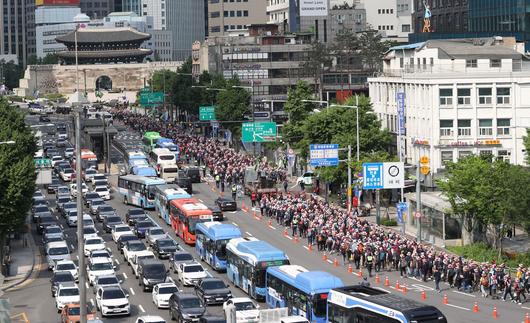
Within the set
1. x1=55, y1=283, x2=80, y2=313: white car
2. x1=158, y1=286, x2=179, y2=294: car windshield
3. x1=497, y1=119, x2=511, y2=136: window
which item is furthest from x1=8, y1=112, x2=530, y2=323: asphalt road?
x1=497, y1=119, x2=511, y2=136: window

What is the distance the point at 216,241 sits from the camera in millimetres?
69875

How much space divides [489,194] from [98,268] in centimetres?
2326

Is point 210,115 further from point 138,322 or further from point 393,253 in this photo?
point 138,322

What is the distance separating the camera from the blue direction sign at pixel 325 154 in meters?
90.9

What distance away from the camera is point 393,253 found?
68750 millimetres

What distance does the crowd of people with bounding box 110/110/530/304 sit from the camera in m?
61.0

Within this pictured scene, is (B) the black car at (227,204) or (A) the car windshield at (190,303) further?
(B) the black car at (227,204)

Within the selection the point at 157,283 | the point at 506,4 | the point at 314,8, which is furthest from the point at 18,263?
the point at 314,8

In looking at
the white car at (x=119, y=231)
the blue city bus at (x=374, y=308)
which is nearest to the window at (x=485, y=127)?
the white car at (x=119, y=231)

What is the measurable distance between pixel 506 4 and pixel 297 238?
67673 mm

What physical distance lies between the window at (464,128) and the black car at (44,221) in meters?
32.9

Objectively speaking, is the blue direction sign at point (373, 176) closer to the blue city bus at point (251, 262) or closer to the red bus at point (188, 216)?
the red bus at point (188, 216)

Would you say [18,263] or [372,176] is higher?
[372,176]

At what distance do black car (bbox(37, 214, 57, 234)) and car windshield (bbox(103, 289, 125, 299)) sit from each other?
95.7 feet
